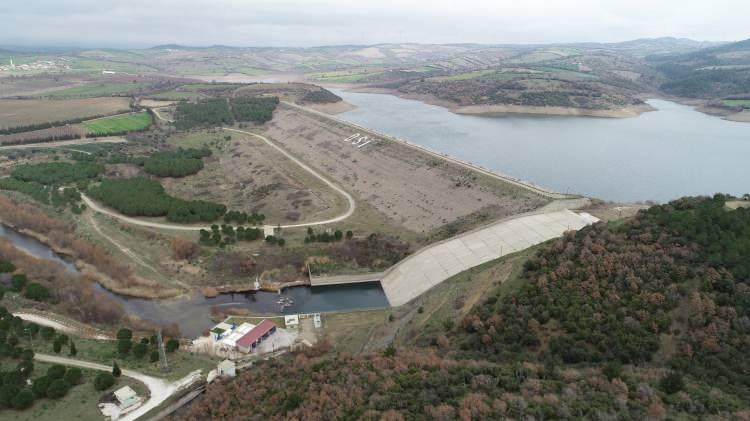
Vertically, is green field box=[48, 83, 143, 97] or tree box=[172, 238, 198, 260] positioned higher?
green field box=[48, 83, 143, 97]

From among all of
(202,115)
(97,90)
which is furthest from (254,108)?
(97,90)

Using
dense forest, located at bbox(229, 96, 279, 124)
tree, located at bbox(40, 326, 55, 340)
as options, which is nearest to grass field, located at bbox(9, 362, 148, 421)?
tree, located at bbox(40, 326, 55, 340)

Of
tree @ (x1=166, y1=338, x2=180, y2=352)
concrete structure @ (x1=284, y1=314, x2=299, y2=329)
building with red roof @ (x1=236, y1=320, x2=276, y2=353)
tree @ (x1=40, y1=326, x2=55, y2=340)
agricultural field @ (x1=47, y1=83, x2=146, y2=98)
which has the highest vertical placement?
agricultural field @ (x1=47, y1=83, x2=146, y2=98)

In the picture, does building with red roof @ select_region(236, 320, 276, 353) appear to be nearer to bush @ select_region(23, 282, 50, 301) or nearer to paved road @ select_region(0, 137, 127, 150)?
bush @ select_region(23, 282, 50, 301)

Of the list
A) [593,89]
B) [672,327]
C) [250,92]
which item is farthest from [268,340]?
[593,89]

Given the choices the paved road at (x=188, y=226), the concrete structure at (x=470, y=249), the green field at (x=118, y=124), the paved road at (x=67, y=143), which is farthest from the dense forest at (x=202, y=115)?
the concrete structure at (x=470, y=249)

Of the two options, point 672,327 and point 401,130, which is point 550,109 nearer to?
point 401,130
